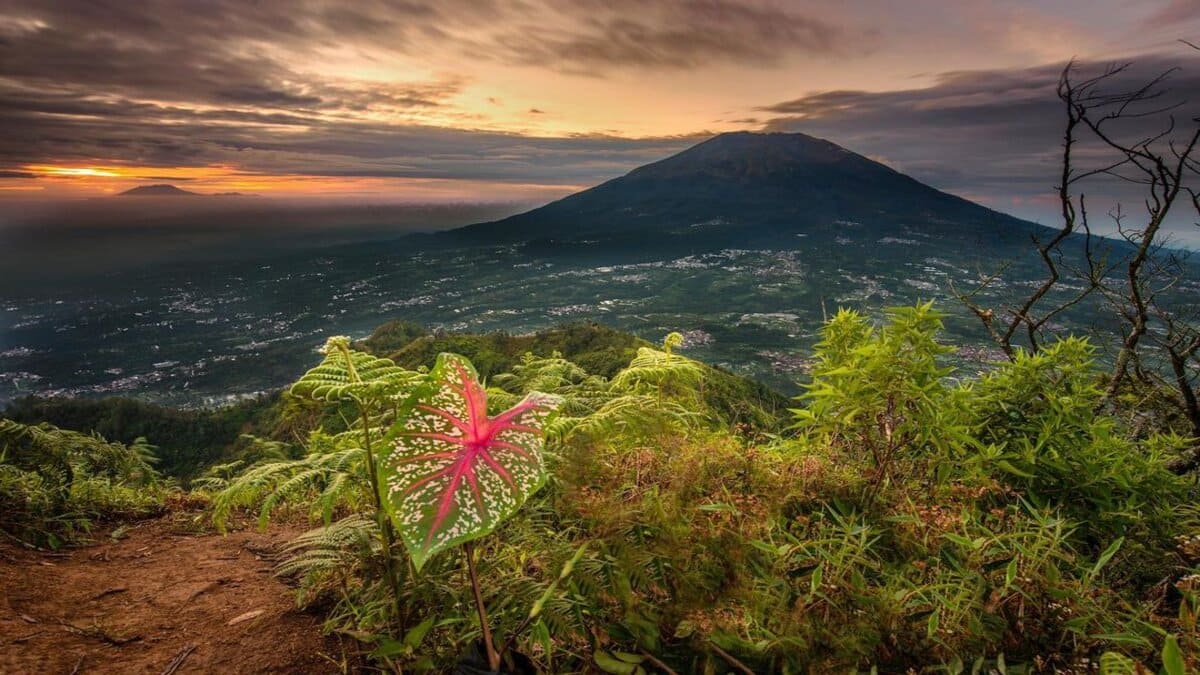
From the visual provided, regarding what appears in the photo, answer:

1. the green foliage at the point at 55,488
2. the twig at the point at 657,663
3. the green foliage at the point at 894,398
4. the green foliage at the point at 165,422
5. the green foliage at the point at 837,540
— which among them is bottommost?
the green foliage at the point at 165,422

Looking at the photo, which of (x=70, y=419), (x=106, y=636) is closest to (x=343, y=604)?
(x=106, y=636)

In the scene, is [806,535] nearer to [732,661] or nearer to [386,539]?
[732,661]

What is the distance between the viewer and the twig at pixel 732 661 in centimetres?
147

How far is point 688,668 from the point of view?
5.21 feet

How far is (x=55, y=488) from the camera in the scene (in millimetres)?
3857

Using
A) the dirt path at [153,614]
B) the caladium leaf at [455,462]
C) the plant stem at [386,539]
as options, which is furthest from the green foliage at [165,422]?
the caladium leaf at [455,462]

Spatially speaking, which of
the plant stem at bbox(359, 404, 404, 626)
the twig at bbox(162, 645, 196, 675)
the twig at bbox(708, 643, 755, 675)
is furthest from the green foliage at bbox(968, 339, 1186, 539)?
the twig at bbox(162, 645, 196, 675)

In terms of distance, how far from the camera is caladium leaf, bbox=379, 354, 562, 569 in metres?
1.35

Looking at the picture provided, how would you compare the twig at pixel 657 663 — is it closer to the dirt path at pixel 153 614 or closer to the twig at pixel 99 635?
the dirt path at pixel 153 614

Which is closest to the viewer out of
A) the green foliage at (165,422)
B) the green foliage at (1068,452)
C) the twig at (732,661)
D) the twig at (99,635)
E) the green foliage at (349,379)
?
the twig at (732,661)

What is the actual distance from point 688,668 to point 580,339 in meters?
50.0

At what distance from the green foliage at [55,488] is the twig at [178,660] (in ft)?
7.00

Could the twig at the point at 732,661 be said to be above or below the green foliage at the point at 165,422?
above

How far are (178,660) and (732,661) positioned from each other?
2.17m
